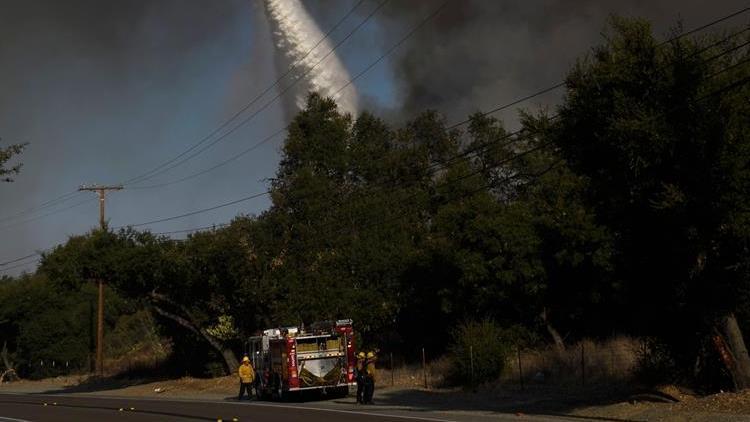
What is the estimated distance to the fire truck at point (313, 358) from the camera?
33.6 m

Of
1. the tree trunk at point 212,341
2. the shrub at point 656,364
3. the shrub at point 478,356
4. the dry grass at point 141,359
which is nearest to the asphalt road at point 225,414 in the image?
the shrub at point 656,364

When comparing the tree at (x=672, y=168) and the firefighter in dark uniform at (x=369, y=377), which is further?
the firefighter in dark uniform at (x=369, y=377)

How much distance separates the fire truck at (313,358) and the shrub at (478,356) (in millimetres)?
4333

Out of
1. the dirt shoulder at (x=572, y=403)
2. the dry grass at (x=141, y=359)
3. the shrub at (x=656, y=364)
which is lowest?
the dirt shoulder at (x=572, y=403)

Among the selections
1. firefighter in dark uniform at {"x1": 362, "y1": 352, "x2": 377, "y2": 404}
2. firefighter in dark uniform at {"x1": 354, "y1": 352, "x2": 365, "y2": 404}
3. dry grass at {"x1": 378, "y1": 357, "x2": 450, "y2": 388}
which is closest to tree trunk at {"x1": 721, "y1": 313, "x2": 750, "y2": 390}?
firefighter in dark uniform at {"x1": 362, "y1": 352, "x2": 377, "y2": 404}

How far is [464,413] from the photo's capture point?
25.5 m

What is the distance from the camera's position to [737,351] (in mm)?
22391

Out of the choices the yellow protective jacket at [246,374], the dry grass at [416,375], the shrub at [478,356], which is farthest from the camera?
the dry grass at [416,375]

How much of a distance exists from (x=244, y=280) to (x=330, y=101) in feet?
72.7

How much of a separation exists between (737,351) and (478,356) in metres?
14.0

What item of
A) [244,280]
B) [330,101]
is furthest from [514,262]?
[330,101]

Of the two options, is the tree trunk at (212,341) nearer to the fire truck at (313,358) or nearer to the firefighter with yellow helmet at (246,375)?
the firefighter with yellow helmet at (246,375)

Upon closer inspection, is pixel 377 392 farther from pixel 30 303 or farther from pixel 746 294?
pixel 30 303

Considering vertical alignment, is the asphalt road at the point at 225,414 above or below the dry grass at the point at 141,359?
below
